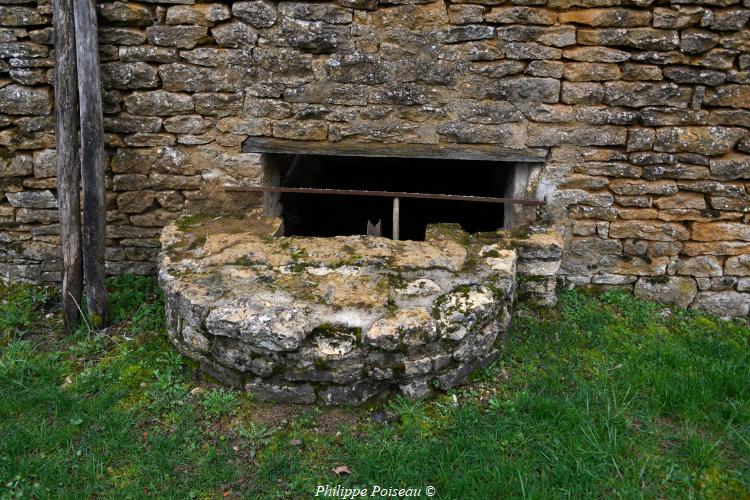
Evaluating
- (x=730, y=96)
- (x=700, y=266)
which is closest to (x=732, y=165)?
(x=730, y=96)

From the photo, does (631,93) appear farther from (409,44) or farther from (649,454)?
(649,454)

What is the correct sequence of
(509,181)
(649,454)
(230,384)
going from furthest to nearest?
(509,181)
(230,384)
(649,454)

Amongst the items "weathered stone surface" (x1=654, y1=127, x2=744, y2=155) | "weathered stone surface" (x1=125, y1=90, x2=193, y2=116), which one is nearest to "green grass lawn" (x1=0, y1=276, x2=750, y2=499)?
"weathered stone surface" (x1=654, y1=127, x2=744, y2=155)

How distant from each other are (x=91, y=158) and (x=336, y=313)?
1948 mm

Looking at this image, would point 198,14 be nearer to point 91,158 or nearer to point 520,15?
point 91,158

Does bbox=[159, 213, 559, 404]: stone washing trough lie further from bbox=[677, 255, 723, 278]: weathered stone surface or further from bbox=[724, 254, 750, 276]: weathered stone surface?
bbox=[724, 254, 750, 276]: weathered stone surface

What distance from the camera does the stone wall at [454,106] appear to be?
3.46 meters

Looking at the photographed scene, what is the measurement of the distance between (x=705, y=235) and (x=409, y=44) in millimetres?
2471

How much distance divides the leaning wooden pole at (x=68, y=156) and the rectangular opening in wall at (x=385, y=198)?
6.13ft

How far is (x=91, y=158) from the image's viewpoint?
3.47 metres

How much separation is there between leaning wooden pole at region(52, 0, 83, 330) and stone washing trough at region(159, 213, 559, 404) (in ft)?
2.34

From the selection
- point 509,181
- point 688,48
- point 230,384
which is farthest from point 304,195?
point 688,48

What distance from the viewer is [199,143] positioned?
378 cm

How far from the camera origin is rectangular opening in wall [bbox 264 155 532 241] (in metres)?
5.42
